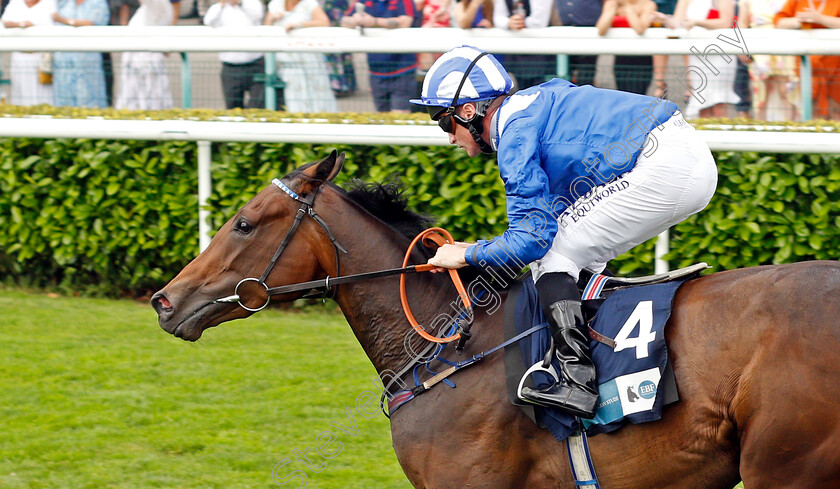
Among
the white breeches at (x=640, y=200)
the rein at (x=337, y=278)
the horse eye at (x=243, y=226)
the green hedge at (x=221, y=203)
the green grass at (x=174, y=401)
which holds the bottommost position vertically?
the green grass at (x=174, y=401)

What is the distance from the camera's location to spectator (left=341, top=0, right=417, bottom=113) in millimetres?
7062

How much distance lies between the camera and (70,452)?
4.96m

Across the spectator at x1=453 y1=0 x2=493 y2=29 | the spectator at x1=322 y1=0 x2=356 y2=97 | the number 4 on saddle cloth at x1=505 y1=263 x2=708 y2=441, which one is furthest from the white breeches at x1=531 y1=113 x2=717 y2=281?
the spectator at x1=322 y1=0 x2=356 y2=97

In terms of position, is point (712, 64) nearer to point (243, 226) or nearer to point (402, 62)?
point (402, 62)

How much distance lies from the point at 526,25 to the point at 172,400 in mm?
3764

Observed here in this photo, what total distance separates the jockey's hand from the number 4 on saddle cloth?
9.4 inches

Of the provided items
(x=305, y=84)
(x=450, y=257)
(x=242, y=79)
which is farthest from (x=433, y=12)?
(x=450, y=257)

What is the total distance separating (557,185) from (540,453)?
92 centimetres

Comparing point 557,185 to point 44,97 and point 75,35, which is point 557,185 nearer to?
point 75,35

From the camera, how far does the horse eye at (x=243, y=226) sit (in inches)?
142

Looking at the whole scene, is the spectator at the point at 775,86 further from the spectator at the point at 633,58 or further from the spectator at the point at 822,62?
the spectator at the point at 633,58

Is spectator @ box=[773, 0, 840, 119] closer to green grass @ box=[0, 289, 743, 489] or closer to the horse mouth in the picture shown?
green grass @ box=[0, 289, 743, 489]

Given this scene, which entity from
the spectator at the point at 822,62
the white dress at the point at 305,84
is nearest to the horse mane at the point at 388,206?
the spectator at the point at 822,62

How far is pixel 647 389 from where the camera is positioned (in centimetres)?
304
